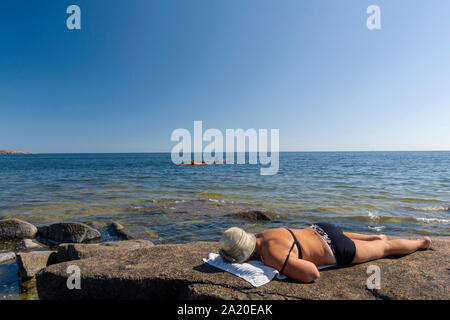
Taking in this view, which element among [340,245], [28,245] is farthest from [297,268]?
[28,245]

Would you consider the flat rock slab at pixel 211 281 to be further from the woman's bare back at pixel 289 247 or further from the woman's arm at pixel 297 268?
the woman's bare back at pixel 289 247

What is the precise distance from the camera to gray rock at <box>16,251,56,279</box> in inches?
187

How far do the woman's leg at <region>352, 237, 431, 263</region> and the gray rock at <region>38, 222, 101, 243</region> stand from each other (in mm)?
7402

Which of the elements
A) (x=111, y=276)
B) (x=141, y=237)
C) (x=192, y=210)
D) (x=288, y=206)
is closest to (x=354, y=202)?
(x=288, y=206)

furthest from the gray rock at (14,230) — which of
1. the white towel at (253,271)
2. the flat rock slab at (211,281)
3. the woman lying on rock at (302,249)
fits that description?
the woman lying on rock at (302,249)

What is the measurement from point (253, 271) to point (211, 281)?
0.57 meters

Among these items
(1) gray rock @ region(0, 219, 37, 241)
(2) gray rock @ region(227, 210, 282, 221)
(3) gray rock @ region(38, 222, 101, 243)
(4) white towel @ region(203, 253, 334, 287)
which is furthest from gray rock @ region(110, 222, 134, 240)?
(4) white towel @ region(203, 253, 334, 287)

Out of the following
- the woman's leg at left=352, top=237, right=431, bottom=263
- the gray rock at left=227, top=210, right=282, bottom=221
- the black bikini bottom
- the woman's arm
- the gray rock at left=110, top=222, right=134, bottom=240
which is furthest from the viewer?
the gray rock at left=227, top=210, right=282, bottom=221

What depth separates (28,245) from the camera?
688cm

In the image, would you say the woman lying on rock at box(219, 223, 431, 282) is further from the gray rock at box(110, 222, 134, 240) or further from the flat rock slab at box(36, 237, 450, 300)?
the gray rock at box(110, 222, 134, 240)

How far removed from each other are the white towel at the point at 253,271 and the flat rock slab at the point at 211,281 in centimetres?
6

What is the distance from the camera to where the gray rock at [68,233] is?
7465 mm

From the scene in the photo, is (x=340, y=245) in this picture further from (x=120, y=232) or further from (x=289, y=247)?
(x=120, y=232)
